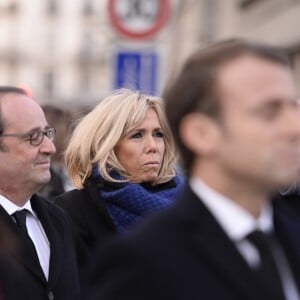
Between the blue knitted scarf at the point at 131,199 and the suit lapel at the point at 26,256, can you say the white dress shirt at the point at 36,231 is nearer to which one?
the suit lapel at the point at 26,256

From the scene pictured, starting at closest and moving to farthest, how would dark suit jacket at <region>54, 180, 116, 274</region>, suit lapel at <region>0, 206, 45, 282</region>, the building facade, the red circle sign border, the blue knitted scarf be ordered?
suit lapel at <region>0, 206, 45, 282</region>, the blue knitted scarf, dark suit jacket at <region>54, 180, 116, 274</region>, the red circle sign border, the building facade

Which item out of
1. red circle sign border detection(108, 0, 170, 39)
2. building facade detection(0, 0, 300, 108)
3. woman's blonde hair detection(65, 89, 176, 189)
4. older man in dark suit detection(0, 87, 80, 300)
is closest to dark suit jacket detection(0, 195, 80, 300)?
older man in dark suit detection(0, 87, 80, 300)

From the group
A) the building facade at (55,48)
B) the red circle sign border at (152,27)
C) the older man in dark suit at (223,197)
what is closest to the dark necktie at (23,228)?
the older man in dark suit at (223,197)

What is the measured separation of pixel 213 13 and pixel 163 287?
25848mm

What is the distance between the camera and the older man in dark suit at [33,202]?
3727 millimetres

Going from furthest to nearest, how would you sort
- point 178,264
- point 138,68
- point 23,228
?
point 138,68 → point 23,228 → point 178,264

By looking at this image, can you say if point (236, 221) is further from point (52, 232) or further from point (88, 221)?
point (88, 221)

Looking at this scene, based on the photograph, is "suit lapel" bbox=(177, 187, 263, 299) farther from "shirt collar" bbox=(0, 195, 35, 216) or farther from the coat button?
"shirt collar" bbox=(0, 195, 35, 216)

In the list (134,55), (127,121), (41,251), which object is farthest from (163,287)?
(134,55)

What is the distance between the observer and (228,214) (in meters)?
2.19

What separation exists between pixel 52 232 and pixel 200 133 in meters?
1.71

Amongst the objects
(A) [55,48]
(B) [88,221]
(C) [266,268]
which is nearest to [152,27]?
(B) [88,221]

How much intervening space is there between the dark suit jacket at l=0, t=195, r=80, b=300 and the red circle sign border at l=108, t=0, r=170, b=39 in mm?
4690

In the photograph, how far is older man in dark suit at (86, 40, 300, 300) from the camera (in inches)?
83.7
